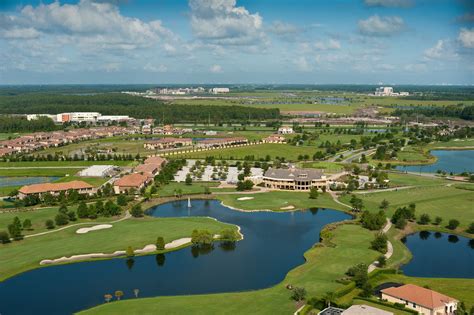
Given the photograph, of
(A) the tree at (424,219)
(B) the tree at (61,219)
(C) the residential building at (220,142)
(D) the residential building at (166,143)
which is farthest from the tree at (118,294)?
(D) the residential building at (166,143)

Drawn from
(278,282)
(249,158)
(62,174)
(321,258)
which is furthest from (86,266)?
(249,158)

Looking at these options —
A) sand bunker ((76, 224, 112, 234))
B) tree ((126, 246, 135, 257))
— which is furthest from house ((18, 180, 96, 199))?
tree ((126, 246, 135, 257))

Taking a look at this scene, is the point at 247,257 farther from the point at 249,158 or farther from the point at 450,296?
the point at 249,158

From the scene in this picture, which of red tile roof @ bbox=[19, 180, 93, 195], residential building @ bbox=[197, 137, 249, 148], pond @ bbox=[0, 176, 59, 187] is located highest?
residential building @ bbox=[197, 137, 249, 148]

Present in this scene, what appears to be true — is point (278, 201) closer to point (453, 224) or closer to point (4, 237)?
point (453, 224)

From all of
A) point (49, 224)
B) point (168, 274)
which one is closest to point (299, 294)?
point (168, 274)

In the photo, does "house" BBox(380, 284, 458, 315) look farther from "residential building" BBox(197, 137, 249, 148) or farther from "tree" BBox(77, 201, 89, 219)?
"residential building" BBox(197, 137, 249, 148)
